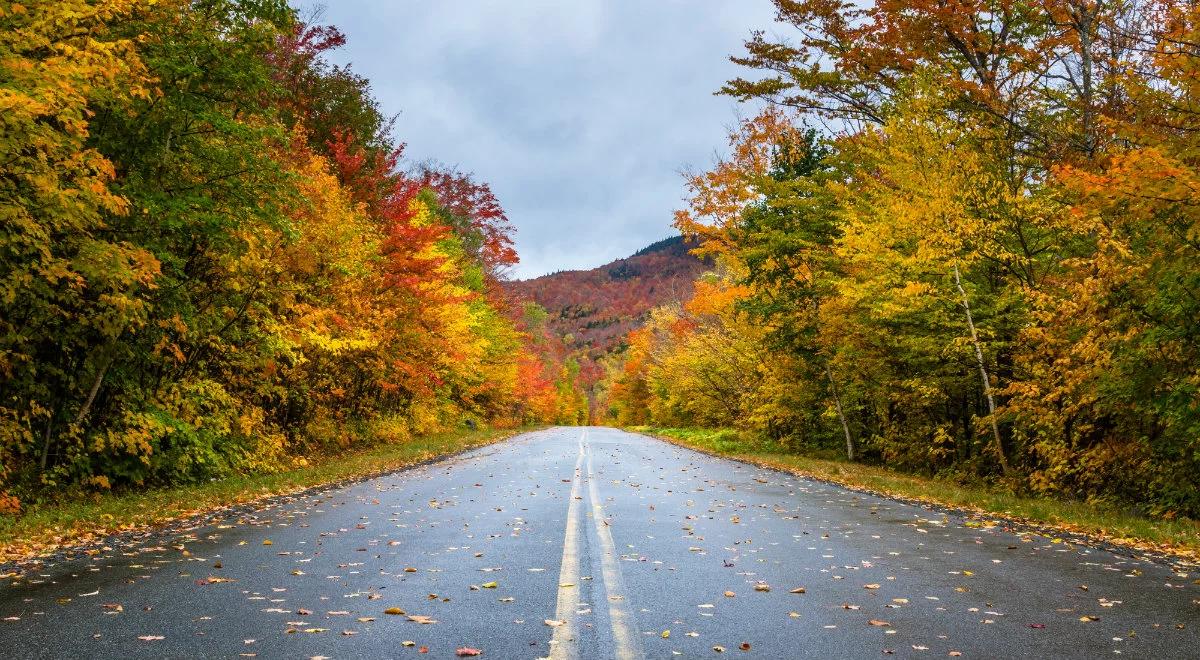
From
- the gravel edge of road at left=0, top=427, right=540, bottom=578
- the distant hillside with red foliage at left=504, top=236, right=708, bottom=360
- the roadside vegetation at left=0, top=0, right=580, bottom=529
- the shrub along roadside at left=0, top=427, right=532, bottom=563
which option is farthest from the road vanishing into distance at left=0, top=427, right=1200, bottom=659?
the distant hillside with red foliage at left=504, top=236, right=708, bottom=360

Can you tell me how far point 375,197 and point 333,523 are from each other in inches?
749

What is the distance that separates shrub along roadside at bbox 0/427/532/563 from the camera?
8047 millimetres

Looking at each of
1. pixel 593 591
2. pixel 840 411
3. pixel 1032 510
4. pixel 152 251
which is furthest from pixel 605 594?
pixel 840 411

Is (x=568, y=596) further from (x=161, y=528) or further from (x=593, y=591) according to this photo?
(x=161, y=528)

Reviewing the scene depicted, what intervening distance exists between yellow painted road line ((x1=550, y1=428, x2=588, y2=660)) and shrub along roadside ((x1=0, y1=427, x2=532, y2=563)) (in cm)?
500

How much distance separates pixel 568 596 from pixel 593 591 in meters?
0.25

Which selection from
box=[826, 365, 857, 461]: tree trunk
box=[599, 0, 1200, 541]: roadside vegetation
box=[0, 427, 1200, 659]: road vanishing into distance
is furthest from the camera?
box=[826, 365, 857, 461]: tree trunk

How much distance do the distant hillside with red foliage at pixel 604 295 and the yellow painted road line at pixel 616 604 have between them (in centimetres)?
12013

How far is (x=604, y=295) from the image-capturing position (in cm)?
15288

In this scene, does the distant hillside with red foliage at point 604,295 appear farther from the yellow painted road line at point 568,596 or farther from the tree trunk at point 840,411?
the yellow painted road line at point 568,596

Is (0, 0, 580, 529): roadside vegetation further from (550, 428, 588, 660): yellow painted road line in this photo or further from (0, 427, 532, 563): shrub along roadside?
(550, 428, 588, 660): yellow painted road line

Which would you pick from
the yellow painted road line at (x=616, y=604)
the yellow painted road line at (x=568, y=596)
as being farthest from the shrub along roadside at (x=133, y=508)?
the yellow painted road line at (x=616, y=604)

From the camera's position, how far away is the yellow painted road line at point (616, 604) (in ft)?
14.5

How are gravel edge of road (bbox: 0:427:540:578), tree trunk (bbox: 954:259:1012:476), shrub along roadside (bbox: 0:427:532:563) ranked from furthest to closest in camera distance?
tree trunk (bbox: 954:259:1012:476) → shrub along roadside (bbox: 0:427:532:563) → gravel edge of road (bbox: 0:427:540:578)
